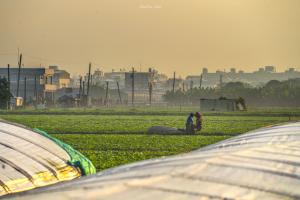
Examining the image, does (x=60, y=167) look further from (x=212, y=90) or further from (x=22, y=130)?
(x=212, y=90)

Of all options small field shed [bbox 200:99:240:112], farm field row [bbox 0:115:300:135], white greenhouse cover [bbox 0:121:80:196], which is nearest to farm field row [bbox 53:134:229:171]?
farm field row [bbox 0:115:300:135]

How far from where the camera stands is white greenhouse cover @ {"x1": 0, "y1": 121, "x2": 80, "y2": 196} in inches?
371

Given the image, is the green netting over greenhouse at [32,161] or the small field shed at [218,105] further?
the small field shed at [218,105]

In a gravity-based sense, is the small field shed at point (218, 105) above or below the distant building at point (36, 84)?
below

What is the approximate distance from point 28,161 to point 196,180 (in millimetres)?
5501

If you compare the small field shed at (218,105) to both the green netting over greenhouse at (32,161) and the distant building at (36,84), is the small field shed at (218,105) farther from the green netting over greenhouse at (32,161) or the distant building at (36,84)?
the green netting over greenhouse at (32,161)

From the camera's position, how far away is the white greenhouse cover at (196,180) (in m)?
4.68

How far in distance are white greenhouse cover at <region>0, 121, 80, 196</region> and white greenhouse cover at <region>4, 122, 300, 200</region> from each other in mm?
3951

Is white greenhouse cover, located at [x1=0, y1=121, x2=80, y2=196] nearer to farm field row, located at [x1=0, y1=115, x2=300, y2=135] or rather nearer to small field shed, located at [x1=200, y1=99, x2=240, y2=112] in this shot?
farm field row, located at [x1=0, y1=115, x2=300, y2=135]

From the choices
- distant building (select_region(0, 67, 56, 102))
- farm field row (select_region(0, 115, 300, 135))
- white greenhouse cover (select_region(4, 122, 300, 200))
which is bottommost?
farm field row (select_region(0, 115, 300, 135))

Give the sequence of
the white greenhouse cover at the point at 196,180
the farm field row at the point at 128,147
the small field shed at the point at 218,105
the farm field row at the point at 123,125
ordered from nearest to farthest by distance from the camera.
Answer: the white greenhouse cover at the point at 196,180 → the farm field row at the point at 128,147 → the farm field row at the point at 123,125 → the small field shed at the point at 218,105

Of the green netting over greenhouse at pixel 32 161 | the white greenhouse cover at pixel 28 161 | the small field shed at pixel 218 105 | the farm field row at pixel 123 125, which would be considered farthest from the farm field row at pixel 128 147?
the small field shed at pixel 218 105

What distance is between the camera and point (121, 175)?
17.3 feet

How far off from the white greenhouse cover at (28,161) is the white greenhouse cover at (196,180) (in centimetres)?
395
